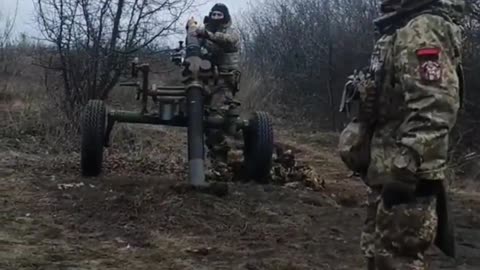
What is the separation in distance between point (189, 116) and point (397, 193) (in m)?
4.03

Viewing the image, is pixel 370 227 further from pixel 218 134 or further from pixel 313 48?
pixel 313 48

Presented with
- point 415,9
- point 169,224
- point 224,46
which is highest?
point 224,46

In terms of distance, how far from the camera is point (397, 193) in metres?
3.12

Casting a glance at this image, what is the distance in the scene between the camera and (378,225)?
3.27 metres

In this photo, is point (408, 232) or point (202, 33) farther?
point (202, 33)

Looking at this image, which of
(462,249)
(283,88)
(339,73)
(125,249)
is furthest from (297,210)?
(283,88)

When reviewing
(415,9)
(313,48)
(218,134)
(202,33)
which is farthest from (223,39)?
(313,48)

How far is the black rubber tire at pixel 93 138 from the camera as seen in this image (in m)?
7.43

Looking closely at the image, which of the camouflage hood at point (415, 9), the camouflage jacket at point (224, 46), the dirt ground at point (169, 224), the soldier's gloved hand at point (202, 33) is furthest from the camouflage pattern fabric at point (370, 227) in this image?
the camouflage jacket at point (224, 46)

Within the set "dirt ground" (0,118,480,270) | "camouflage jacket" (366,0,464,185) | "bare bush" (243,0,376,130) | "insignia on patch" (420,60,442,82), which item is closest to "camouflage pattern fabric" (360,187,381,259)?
"camouflage jacket" (366,0,464,185)

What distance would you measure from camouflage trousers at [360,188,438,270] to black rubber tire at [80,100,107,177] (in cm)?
454

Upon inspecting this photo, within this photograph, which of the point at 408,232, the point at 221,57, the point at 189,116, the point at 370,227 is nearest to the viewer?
the point at 408,232

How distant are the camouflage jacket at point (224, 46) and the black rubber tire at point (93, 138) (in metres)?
1.15

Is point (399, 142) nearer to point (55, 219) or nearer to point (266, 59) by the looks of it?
point (55, 219)
